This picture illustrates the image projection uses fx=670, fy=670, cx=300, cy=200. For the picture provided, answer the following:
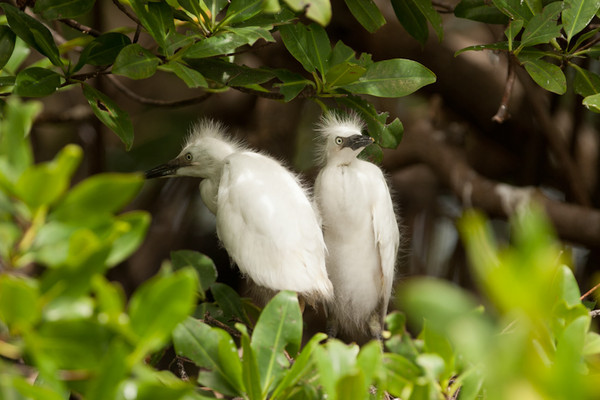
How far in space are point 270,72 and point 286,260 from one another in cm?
29

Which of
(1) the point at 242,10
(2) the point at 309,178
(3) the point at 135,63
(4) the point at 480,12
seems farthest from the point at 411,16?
(2) the point at 309,178

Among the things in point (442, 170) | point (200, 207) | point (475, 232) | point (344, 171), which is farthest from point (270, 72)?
point (200, 207)

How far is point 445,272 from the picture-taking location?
8.55 feet

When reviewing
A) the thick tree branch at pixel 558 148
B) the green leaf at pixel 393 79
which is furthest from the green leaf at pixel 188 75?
the thick tree branch at pixel 558 148

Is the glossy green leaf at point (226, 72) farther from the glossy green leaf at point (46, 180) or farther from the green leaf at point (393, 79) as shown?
the glossy green leaf at point (46, 180)

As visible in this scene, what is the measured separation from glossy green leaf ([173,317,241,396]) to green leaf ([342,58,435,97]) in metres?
0.42

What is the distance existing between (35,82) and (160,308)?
54 cm

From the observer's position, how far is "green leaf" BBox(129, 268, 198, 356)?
45cm

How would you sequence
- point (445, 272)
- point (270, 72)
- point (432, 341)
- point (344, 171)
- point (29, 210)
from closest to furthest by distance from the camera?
point (29, 210) → point (432, 341) → point (270, 72) → point (344, 171) → point (445, 272)

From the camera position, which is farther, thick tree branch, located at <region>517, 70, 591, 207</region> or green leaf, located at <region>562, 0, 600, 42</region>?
thick tree branch, located at <region>517, 70, 591, 207</region>

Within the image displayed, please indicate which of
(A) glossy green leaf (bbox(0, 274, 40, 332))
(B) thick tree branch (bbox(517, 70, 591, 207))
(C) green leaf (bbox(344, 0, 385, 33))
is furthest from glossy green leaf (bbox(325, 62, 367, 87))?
(B) thick tree branch (bbox(517, 70, 591, 207))

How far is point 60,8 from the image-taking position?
90cm

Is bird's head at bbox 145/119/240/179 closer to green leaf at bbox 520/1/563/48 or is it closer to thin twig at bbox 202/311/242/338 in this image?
thin twig at bbox 202/311/242/338

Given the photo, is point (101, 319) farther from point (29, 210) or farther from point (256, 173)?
point (256, 173)
